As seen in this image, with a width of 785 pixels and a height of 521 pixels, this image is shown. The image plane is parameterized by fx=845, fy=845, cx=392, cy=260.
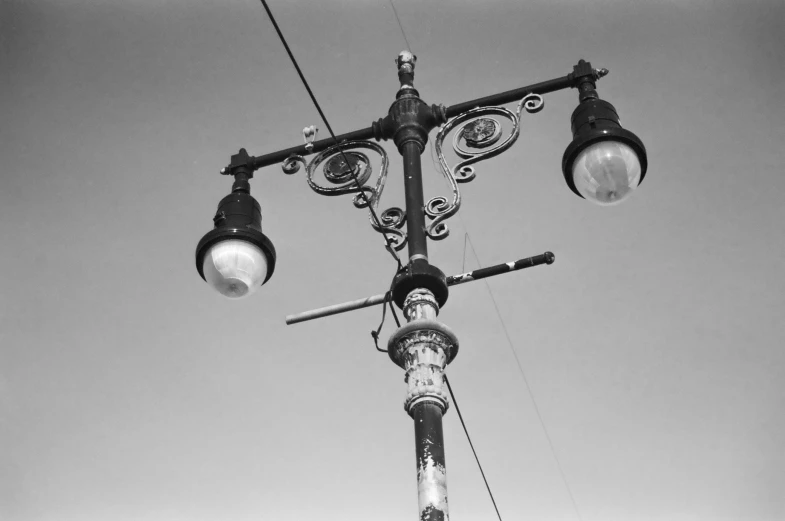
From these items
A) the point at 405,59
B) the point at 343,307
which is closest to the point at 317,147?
the point at 405,59

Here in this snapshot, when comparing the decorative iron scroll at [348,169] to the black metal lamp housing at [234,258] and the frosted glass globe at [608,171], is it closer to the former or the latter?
the black metal lamp housing at [234,258]

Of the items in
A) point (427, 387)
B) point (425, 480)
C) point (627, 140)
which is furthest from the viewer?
point (627, 140)

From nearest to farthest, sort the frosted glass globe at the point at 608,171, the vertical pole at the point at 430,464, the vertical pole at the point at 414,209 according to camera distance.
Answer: the vertical pole at the point at 430,464 → the vertical pole at the point at 414,209 → the frosted glass globe at the point at 608,171

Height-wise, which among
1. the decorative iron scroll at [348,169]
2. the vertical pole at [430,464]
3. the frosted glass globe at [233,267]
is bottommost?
the vertical pole at [430,464]

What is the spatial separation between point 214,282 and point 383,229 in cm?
101

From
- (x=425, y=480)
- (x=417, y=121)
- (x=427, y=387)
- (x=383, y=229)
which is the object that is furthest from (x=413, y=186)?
(x=425, y=480)

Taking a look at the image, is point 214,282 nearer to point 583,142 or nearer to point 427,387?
point 427,387

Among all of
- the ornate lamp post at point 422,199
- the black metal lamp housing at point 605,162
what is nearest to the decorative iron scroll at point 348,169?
the ornate lamp post at point 422,199

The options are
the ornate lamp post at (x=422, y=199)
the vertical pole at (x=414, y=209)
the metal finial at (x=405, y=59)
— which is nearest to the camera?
the ornate lamp post at (x=422, y=199)

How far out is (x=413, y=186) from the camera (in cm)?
472

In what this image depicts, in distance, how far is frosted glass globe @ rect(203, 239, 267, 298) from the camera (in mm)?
4770

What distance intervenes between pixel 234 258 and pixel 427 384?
4.94ft

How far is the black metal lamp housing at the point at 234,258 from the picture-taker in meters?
4.78

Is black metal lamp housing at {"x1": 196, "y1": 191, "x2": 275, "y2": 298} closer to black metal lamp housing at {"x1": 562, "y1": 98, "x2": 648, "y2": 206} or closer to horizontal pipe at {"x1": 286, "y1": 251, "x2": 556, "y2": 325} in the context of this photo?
horizontal pipe at {"x1": 286, "y1": 251, "x2": 556, "y2": 325}
